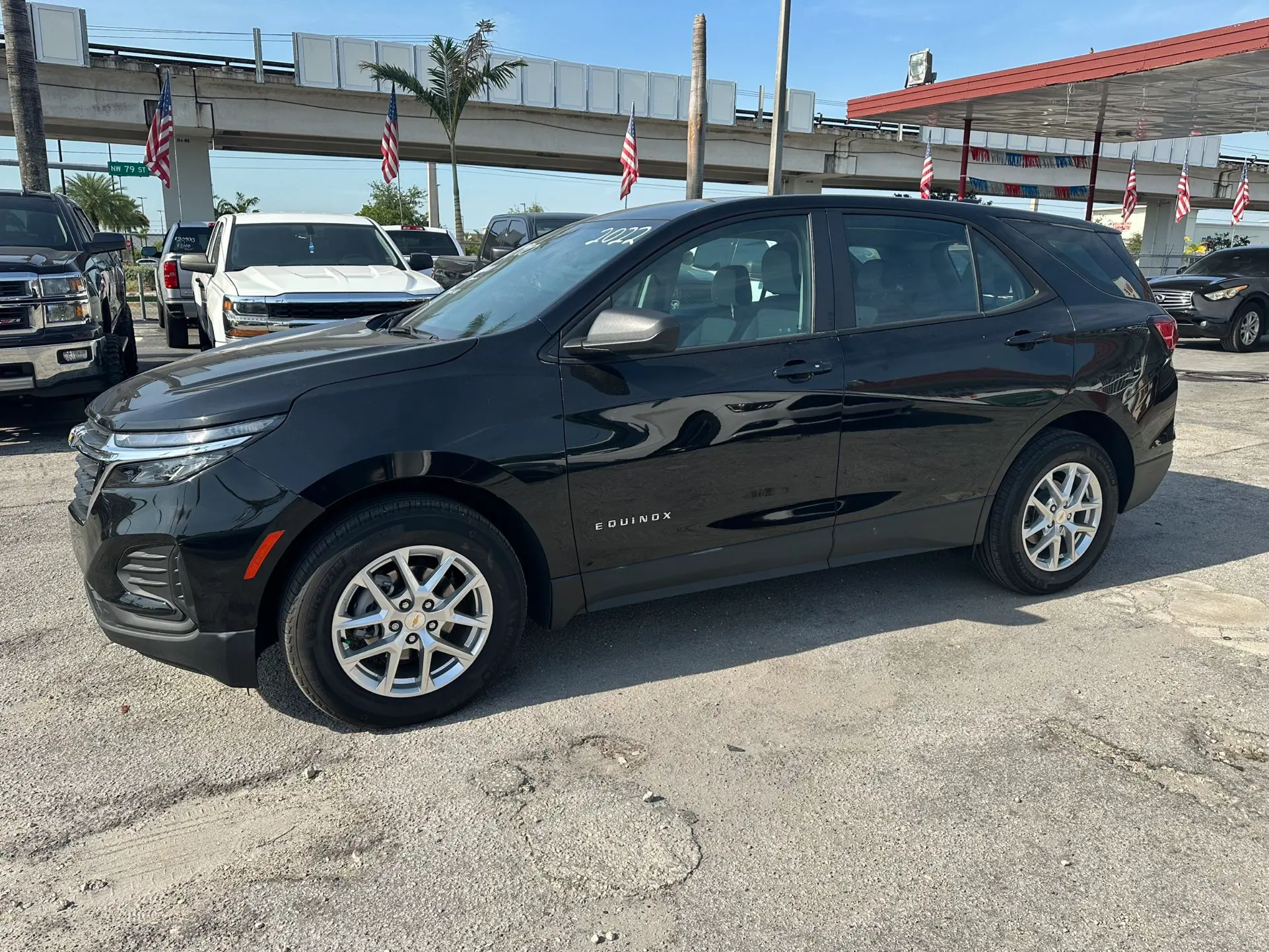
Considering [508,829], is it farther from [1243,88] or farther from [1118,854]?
[1243,88]

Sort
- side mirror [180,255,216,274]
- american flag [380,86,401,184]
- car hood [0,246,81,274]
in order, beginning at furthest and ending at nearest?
american flag [380,86,401,184] < side mirror [180,255,216,274] < car hood [0,246,81,274]

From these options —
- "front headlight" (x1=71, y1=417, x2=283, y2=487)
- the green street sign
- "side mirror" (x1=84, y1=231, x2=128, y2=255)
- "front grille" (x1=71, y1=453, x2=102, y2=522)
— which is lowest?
"front grille" (x1=71, y1=453, x2=102, y2=522)

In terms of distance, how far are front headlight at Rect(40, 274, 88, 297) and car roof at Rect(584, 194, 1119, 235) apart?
516 cm

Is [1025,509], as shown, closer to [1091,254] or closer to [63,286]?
[1091,254]

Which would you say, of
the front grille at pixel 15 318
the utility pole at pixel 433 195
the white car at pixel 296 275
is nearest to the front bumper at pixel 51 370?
the front grille at pixel 15 318

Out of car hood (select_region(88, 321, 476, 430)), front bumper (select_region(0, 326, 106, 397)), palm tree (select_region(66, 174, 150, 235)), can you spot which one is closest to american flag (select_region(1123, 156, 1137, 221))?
front bumper (select_region(0, 326, 106, 397))

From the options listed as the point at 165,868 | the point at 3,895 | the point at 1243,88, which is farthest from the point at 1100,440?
the point at 1243,88

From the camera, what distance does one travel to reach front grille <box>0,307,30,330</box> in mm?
6988

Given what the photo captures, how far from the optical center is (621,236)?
3.79 meters

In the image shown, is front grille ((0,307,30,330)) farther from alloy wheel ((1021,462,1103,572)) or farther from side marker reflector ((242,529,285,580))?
alloy wheel ((1021,462,1103,572))

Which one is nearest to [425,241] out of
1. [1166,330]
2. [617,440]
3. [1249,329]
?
[1166,330]

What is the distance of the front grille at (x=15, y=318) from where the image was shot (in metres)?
6.99

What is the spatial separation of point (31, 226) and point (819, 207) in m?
7.58

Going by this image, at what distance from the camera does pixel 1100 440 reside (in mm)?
4633
